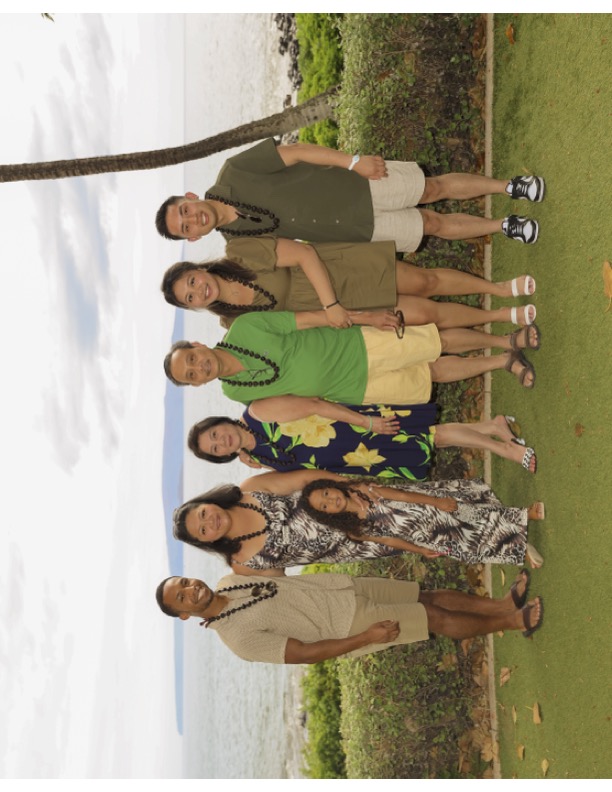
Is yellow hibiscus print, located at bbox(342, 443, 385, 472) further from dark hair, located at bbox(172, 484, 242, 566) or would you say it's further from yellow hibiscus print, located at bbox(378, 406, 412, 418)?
dark hair, located at bbox(172, 484, 242, 566)

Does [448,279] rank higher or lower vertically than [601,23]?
lower

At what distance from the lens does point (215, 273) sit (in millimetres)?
3955

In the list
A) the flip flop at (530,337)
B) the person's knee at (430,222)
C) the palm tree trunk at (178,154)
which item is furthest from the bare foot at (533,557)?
the palm tree trunk at (178,154)

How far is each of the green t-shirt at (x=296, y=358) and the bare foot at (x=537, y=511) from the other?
127 centimetres

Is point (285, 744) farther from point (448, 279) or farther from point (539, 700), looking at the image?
point (448, 279)

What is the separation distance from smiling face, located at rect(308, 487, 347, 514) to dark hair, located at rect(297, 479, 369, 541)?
4 cm

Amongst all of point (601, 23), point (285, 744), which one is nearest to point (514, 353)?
point (601, 23)

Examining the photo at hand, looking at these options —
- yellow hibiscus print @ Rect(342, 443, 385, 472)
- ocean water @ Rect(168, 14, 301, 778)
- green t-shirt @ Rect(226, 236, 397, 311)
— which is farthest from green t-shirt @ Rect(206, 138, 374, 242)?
ocean water @ Rect(168, 14, 301, 778)

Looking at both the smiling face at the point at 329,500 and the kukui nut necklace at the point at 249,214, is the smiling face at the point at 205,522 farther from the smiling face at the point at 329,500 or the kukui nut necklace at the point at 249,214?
the kukui nut necklace at the point at 249,214

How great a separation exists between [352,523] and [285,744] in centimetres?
1003

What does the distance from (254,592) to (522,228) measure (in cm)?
272

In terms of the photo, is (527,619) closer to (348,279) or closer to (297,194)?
(348,279)

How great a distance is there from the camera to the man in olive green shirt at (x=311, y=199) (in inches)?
157

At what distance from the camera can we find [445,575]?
555 centimetres
